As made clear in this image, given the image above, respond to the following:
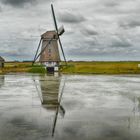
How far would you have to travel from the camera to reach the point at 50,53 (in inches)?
2518

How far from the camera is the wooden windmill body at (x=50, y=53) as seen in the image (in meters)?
63.8

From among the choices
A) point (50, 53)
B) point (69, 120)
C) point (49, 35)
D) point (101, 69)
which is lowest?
point (101, 69)

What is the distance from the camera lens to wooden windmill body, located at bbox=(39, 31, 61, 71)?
6375cm

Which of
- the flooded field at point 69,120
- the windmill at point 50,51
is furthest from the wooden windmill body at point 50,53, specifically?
the flooded field at point 69,120

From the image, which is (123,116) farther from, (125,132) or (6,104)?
(6,104)

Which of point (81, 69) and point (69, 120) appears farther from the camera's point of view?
point (81, 69)

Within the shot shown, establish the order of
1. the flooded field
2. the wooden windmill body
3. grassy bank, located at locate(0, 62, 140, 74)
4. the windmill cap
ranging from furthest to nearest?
the windmill cap < the wooden windmill body < grassy bank, located at locate(0, 62, 140, 74) < the flooded field

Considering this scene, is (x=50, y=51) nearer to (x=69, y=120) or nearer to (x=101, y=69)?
(x=101, y=69)

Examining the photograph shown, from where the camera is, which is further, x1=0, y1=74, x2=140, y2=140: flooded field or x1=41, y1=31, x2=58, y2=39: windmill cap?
x1=41, y1=31, x2=58, y2=39: windmill cap

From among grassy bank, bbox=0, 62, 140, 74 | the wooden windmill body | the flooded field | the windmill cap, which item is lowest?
grassy bank, bbox=0, 62, 140, 74

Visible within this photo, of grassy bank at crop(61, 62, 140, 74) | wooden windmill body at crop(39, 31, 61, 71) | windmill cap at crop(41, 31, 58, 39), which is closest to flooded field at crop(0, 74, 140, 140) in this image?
grassy bank at crop(61, 62, 140, 74)

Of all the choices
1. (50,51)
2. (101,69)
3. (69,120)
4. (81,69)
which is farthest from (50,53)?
(69,120)

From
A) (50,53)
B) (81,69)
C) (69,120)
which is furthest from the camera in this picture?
(81,69)

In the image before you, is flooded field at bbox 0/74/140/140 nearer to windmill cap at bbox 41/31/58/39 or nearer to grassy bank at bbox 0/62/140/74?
grassy bank at bbox 0/62/140/74
